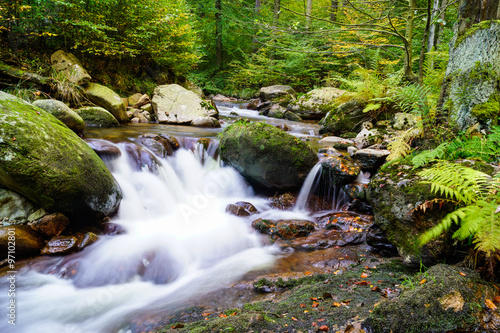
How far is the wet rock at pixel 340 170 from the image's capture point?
5.55 metres

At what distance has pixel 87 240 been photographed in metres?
3.91

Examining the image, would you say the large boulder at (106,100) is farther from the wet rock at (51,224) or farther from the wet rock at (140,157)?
the wet rock at (51,224)

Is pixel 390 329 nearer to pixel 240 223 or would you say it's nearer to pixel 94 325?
pixel 94 325

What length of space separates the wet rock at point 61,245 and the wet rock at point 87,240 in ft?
0.19

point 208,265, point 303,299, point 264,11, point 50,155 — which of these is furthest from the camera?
point 264,11

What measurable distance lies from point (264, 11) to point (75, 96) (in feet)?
57.2

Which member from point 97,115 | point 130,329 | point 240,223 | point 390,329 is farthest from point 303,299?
point 97,115

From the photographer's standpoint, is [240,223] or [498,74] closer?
[498,74]

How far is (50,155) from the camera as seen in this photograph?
3750mm

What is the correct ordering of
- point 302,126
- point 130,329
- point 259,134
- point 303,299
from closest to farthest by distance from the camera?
1. point 303,299
2. point 130,329
3. point 259,134
4. point 302,126

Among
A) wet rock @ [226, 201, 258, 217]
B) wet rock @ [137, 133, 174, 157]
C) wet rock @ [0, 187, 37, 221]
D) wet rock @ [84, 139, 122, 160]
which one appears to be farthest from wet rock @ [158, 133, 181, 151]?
wet rock @ [0, 187, 37, 221]

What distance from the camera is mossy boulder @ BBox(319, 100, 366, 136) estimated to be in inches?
341

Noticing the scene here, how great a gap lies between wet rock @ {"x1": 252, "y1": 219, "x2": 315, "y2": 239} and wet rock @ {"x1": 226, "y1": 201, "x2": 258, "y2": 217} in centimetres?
43

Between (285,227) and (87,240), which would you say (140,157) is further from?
(285,227)
